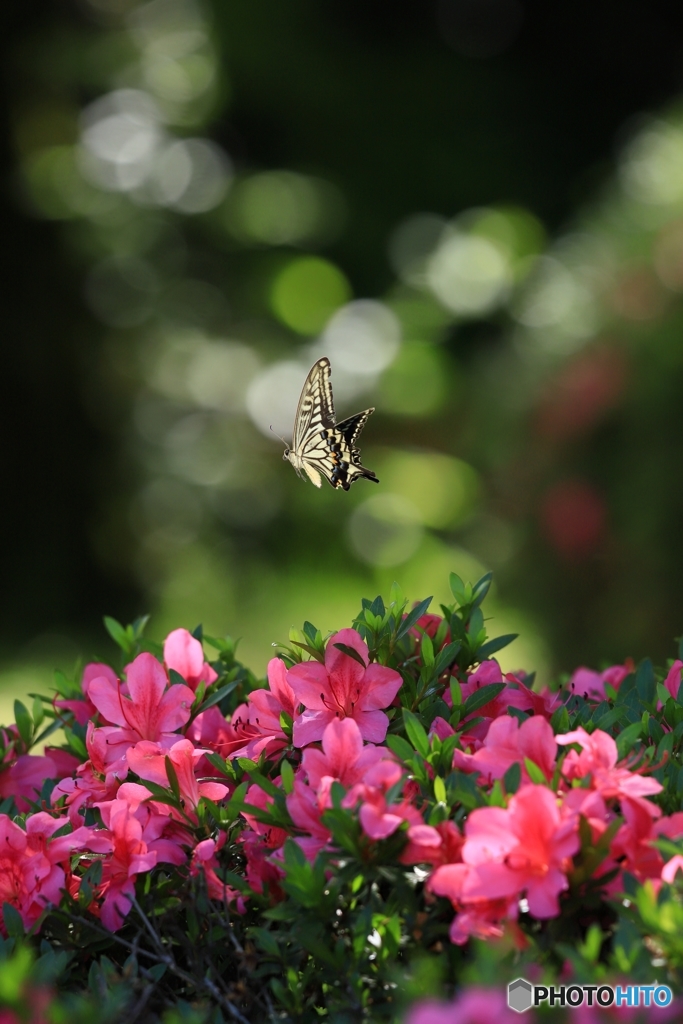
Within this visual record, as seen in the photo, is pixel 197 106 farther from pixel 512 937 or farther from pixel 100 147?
pixel 512 937

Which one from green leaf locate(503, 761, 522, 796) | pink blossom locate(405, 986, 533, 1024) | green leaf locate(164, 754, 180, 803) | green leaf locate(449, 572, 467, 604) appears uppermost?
green leaf locate(449, 572, 467, 604)

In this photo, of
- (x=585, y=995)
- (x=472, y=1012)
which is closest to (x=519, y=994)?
(x=585, y=995)

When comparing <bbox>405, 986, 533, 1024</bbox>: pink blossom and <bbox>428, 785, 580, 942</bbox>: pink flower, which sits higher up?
<bbox>428, 785, 580, 942</bbox>: pink flower

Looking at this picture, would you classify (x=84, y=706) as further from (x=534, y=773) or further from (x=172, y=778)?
(x=534, y=773)

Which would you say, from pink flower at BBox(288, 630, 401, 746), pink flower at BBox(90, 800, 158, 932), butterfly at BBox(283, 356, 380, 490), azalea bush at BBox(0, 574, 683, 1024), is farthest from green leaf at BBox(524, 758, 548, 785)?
butterfly at BBox(283, 356, 380, 490)

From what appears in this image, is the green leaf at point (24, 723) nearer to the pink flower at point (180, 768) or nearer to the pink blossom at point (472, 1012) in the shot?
the pink flower at point (180, 768)

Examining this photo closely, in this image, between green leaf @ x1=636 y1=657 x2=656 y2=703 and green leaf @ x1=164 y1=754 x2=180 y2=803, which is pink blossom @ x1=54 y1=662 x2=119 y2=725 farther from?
green leaf @ x1=636 y1=657 x2=656 y2=703
